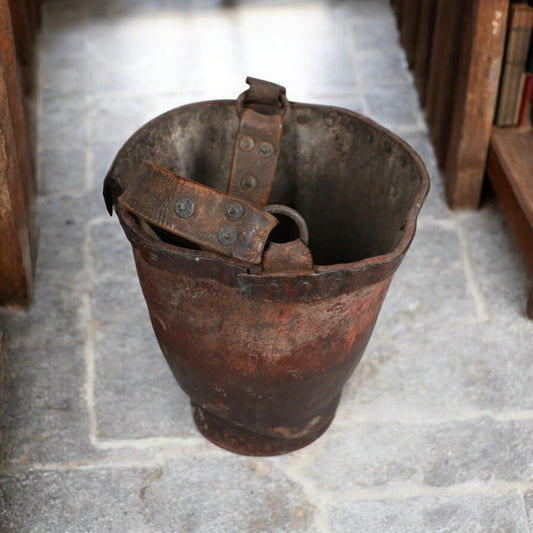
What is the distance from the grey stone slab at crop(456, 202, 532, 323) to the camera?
9.73 feet

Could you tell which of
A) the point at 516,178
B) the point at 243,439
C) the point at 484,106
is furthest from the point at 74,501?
the point at 484,106

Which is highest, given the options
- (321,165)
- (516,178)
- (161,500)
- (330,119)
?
(330,119)

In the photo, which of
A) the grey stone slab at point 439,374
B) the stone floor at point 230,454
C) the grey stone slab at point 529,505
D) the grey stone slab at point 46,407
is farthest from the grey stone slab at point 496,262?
the grey stone slab at point 46,407

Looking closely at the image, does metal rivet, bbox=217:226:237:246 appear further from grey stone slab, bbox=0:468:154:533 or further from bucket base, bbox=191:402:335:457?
grey stone slab, bbox=0:468:154:533

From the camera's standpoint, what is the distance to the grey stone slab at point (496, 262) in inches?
117

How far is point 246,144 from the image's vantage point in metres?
2.27

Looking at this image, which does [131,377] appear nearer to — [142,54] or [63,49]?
[142,54]

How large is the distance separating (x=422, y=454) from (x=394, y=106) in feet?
5.84

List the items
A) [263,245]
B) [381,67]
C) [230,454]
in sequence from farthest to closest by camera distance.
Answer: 1. [381,67]
2. [230,454]
3. [263,245]

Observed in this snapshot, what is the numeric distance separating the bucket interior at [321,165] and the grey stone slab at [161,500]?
618mm

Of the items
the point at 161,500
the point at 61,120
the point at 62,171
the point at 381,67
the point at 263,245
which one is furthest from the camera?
the point at 381,67

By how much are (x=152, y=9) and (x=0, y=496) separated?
2865 mm

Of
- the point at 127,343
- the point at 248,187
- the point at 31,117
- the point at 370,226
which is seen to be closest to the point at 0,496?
the point at 127,343

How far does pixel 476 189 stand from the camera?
3.28 metres
